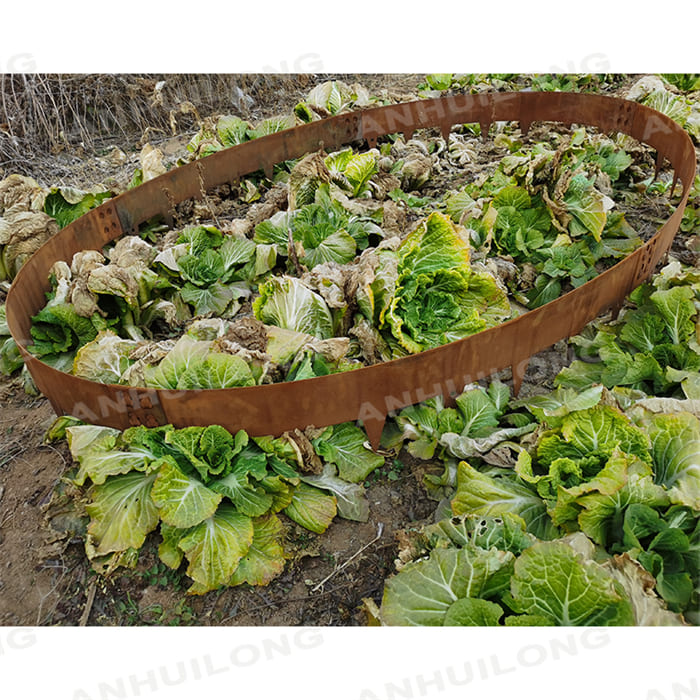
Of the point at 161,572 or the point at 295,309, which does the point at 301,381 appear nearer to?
Result: the point at 295,309

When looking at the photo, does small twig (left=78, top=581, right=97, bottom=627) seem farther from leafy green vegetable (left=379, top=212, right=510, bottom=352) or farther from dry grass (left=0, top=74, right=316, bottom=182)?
dry grass (left=0, top=74, right=316, bottom=182)

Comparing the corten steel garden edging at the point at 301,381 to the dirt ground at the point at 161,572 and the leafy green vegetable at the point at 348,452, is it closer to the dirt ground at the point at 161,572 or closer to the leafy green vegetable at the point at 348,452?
the leafy green vegetable at the point at 348,452

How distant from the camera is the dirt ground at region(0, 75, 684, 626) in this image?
3000 millimetres

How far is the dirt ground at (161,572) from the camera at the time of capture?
3.00 m

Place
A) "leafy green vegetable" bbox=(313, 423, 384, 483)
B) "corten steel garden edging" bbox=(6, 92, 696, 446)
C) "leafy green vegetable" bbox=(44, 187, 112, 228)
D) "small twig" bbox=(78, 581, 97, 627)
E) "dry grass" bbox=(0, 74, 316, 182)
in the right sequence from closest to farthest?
"small twig" bbox=(78, 581, 97, 627), "corten steel garden edging" bbox=(6, 92, 696, 446), "leafy green vegetable" bbox=(313, 423, 384, 483), "leafy green vegetable" bbox=(44, 187, 112, 228), "dry grass" bbox=(0, 74, 316, 182)

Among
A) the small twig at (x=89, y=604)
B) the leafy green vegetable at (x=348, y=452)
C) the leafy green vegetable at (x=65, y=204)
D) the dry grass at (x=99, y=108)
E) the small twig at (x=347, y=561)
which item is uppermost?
the dry grass at (x=99, y=108)

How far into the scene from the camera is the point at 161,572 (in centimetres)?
317

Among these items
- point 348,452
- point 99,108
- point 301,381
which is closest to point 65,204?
point 99,108

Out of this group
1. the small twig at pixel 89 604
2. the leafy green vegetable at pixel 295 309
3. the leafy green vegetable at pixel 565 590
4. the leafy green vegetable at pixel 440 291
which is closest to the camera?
the leafy green vegetable at pixel 565 590

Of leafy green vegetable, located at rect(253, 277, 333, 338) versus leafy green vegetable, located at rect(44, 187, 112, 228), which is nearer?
leafy green vegetable, located at rect(253, 277, 333, 338)

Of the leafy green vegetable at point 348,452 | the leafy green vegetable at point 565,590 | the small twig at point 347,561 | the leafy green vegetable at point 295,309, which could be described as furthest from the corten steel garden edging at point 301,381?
the leafy green vegetable at point 565,590

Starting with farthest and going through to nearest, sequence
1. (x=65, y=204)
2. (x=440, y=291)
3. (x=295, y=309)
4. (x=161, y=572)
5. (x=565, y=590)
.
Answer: (x=65, y=204) < (x=440, y=291) < (x=295, y=309) < (x=161, y=572) < (x=565, y=590)

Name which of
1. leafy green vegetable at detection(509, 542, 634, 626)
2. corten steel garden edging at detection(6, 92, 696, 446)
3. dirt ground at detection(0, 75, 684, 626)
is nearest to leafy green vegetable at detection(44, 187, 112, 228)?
corten steel garden edging at detection(6, 92, 696, 446)

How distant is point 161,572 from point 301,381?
1217 mm
